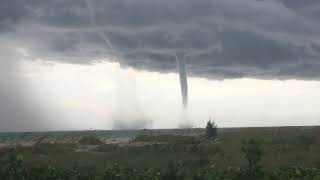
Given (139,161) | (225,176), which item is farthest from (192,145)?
(225,176)

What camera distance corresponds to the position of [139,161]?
7862cm

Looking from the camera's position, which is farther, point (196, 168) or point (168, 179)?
point (196, 168)

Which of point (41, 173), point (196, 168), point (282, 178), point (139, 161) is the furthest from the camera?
point (139, 161)

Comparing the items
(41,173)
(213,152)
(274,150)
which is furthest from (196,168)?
(41,173)

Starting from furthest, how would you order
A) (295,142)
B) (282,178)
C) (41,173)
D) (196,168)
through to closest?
(295,142), (196,168), (41,173), (282,178)

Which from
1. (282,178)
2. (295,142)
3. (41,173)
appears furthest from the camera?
(295,142)

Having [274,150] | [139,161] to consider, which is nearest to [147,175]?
[139,161]

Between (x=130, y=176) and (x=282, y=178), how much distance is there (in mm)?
15722

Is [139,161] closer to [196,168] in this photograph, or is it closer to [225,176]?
[196,168]

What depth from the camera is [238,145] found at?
288 feet

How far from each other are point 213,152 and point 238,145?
811 centimetres

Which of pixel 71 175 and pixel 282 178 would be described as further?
pixel 71 175

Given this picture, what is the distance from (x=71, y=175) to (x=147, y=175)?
8.61 meters

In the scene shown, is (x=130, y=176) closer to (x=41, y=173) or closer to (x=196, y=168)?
(x=41, y=173)
